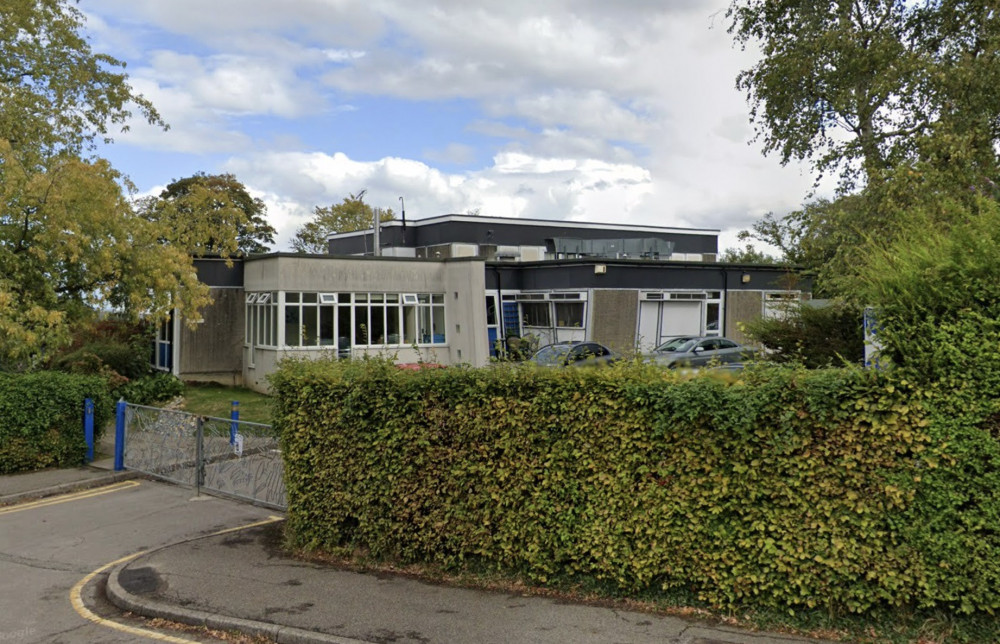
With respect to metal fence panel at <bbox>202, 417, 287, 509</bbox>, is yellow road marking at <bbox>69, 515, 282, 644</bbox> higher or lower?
lower

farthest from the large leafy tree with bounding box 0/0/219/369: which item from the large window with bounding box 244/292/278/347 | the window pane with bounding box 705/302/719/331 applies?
the window pane with bounding box 705/302/719/331

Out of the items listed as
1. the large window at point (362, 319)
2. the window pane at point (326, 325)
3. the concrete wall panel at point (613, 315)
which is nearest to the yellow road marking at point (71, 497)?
the large window at point (362, 319)

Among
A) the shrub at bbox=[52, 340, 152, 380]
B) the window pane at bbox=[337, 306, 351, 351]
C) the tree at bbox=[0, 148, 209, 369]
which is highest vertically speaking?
the tree at bbox=[0, 148, 209, 369]

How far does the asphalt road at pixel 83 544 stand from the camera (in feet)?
21.8

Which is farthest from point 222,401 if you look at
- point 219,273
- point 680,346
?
point 680,346

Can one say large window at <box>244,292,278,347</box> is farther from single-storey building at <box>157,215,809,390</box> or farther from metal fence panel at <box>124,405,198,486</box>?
metal fence panel at <box>124,405,198,486</box>

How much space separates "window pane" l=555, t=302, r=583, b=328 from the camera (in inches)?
1166

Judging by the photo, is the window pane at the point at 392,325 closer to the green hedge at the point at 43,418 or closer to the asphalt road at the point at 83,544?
the green hedge at the point at 43,418

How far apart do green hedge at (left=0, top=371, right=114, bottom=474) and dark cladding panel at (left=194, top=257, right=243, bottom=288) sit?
39.4ft

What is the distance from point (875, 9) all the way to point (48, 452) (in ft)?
74.0

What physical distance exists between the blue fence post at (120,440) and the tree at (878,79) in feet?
54.7

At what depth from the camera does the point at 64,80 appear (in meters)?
22.7

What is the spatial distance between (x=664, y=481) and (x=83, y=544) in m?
7.79

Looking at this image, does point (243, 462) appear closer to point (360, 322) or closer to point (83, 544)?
point (83, 544)
